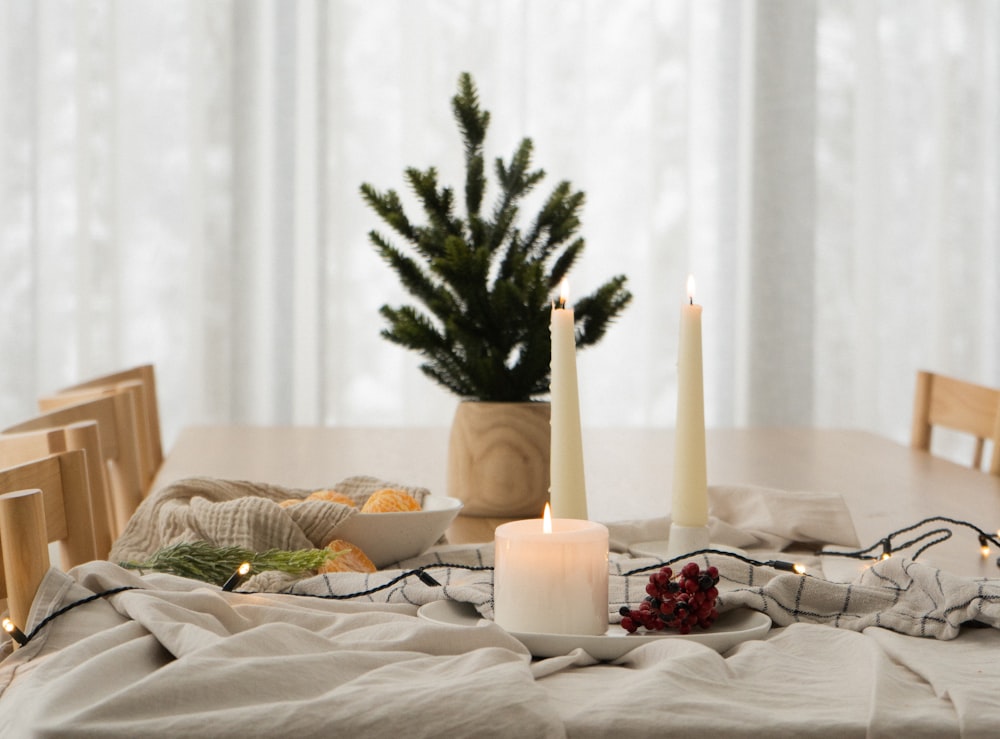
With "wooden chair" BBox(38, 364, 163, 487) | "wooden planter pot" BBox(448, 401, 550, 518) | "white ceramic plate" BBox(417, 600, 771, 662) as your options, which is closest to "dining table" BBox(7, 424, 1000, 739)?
"white ceramic plate" BBox(417, 600, 771, 662)

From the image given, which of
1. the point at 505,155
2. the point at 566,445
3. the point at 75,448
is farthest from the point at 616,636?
the point at 505,155

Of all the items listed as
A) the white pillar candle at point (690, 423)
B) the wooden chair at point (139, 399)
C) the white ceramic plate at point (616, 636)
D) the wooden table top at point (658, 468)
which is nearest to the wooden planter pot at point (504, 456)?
the wooden table top at point (658, 468)

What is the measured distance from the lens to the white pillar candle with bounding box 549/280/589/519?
0.71 metres

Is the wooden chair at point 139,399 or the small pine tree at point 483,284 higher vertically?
the small pine tree at point 483,284

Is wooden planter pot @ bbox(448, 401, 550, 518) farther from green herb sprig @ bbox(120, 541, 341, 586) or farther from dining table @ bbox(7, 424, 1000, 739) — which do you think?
green herb sprig @ bbox(120, 541, 341, 586)

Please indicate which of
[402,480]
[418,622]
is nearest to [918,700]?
[418,622]

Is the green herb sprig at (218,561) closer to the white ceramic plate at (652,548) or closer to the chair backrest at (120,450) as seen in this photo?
the white ceramic plate at (652,548)

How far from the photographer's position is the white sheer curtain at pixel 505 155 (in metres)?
3.01

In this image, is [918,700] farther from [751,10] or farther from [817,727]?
[751,10]

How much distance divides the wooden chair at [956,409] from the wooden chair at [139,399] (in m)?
1.13

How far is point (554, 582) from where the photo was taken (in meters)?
0.59

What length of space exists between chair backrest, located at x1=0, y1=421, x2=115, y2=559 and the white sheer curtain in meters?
2.03

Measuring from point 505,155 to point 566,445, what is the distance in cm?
244

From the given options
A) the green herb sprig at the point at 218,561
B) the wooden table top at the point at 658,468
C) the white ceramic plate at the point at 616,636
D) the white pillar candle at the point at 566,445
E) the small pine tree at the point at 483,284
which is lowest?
the wooden table top at the point at 658,468
